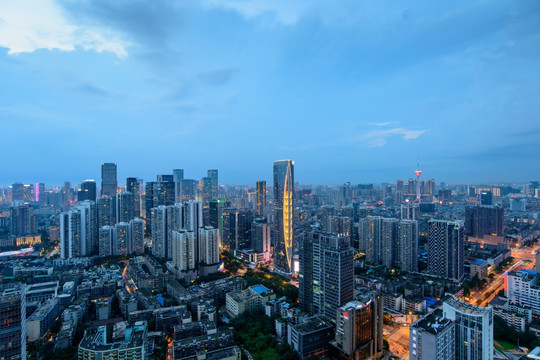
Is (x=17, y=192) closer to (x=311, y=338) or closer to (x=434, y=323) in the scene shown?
(x=311, y=338)

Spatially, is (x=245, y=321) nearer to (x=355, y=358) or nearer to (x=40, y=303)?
(x=355, y=358)

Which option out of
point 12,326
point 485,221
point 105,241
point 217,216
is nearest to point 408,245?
point 485,221

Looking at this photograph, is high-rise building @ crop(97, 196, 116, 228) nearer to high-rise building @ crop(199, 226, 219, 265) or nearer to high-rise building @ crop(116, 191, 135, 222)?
high-rise building @ crop(116, 191, 135, 222)

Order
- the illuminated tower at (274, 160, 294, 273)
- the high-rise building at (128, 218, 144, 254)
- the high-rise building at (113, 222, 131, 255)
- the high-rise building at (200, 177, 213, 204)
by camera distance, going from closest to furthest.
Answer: the illuminated tower at (274, 160, 294, 273)
the high-rise building at (113, 222, 131, 255)
the high-rise building at (128, 218, 144, 254)
the high-rise building at (200, 177, 213, 204)

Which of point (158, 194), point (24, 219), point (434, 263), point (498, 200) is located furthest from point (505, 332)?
point (498, 200)

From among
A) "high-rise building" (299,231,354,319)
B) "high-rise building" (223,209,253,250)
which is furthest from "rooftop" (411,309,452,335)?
"high-rise building" (223,209,253,250)

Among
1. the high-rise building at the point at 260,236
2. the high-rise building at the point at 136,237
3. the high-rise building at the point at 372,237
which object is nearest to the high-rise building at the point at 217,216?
the high-rise building at the point at 260,236
